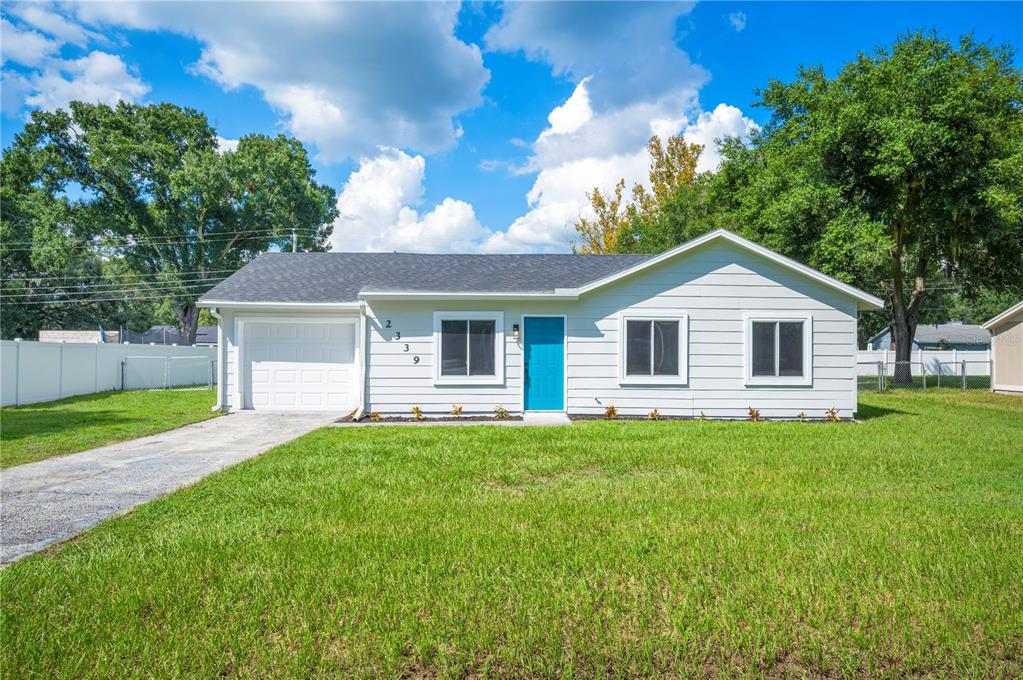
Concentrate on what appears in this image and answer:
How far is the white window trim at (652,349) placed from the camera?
11.0m

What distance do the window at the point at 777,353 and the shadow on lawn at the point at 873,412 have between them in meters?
1.87

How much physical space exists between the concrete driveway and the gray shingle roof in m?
3.65

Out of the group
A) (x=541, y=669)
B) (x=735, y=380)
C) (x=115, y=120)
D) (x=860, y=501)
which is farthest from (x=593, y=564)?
(x=115, y=120)

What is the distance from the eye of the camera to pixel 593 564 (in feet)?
11.8

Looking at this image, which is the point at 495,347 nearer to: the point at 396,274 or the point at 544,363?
the point at 544,363

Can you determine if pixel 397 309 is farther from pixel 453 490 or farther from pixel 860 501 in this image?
pixel 860 501

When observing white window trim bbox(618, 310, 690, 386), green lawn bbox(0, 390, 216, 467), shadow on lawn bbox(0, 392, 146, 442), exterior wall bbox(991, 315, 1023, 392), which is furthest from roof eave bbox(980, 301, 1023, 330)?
shadow on lawn bbox(0, 392, 146, 442)

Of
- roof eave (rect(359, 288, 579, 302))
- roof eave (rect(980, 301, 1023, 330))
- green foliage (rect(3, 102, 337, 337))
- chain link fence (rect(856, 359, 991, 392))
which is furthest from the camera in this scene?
green foliage (rect(3, 102, 337, 337))

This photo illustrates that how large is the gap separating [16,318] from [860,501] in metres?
41.7

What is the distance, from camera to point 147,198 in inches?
1236

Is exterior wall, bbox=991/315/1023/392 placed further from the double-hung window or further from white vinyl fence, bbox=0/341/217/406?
white vinyl fence, bbox=0/341/217/406

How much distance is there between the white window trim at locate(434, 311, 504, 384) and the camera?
11.2 meters

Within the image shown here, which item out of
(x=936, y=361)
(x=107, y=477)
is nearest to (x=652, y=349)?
(x=107, y=477)

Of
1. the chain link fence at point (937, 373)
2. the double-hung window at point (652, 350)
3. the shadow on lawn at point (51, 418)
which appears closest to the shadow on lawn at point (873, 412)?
the double-hung window at point (652, 350)
